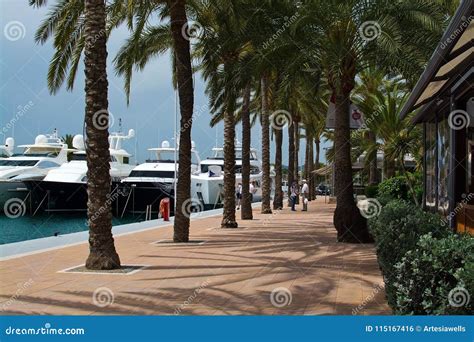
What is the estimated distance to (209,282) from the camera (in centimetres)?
959

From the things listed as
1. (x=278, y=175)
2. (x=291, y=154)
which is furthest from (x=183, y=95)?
(x=291, y=154)

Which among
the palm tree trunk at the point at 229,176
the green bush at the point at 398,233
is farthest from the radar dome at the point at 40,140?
the green bush at the point at 398,233

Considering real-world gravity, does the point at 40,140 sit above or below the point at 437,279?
above

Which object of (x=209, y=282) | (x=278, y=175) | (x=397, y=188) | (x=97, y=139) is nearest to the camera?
(x=209, y=282)

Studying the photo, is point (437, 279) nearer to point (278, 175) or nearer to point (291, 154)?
point (278, 175)

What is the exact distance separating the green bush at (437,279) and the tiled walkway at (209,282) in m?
2.27

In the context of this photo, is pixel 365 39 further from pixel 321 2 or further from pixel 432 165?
pixel 432 165

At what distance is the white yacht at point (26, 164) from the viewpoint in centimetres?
4175

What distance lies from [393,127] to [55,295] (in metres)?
17.8

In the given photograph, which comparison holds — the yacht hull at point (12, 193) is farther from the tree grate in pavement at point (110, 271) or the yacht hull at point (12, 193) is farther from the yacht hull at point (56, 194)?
the tree grate in pavement at point (110, 271)

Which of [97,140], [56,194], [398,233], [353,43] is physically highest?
[353,43]

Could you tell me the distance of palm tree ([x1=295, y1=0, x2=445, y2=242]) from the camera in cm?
1359

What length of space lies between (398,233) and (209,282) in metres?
3.74

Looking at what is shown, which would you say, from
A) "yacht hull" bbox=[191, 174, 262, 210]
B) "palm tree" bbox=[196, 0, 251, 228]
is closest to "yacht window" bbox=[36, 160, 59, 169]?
"yacht hull" bbox=[191, 174, 262, 210]
